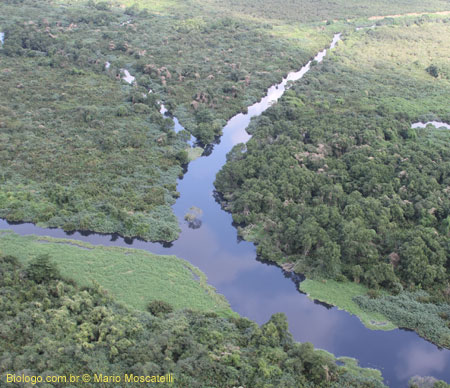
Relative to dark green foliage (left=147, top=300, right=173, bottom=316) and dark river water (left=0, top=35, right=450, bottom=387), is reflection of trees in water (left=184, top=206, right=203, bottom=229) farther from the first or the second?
Answer: dark green foliage (left=147, top=300, right=173, bottom=316)

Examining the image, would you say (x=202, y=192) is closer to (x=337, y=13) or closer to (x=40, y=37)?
(x=40, y=37)

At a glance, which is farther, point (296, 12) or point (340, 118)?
point (296, 12)

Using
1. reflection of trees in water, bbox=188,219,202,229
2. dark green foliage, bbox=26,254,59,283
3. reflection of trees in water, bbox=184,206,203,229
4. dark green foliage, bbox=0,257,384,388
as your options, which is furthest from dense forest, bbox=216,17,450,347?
dark green foliage, bbox=26,254,59,283

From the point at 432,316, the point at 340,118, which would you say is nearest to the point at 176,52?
the point at 340,118

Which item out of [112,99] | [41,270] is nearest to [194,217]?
[41,270]

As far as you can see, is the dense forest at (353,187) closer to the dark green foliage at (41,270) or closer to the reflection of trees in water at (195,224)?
the reflection of trees in water at (195,224)

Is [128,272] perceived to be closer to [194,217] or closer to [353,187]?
[194,217]

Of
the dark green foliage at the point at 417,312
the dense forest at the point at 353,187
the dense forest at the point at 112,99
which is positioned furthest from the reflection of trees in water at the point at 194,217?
the dark green foliage at the point at 417,312
